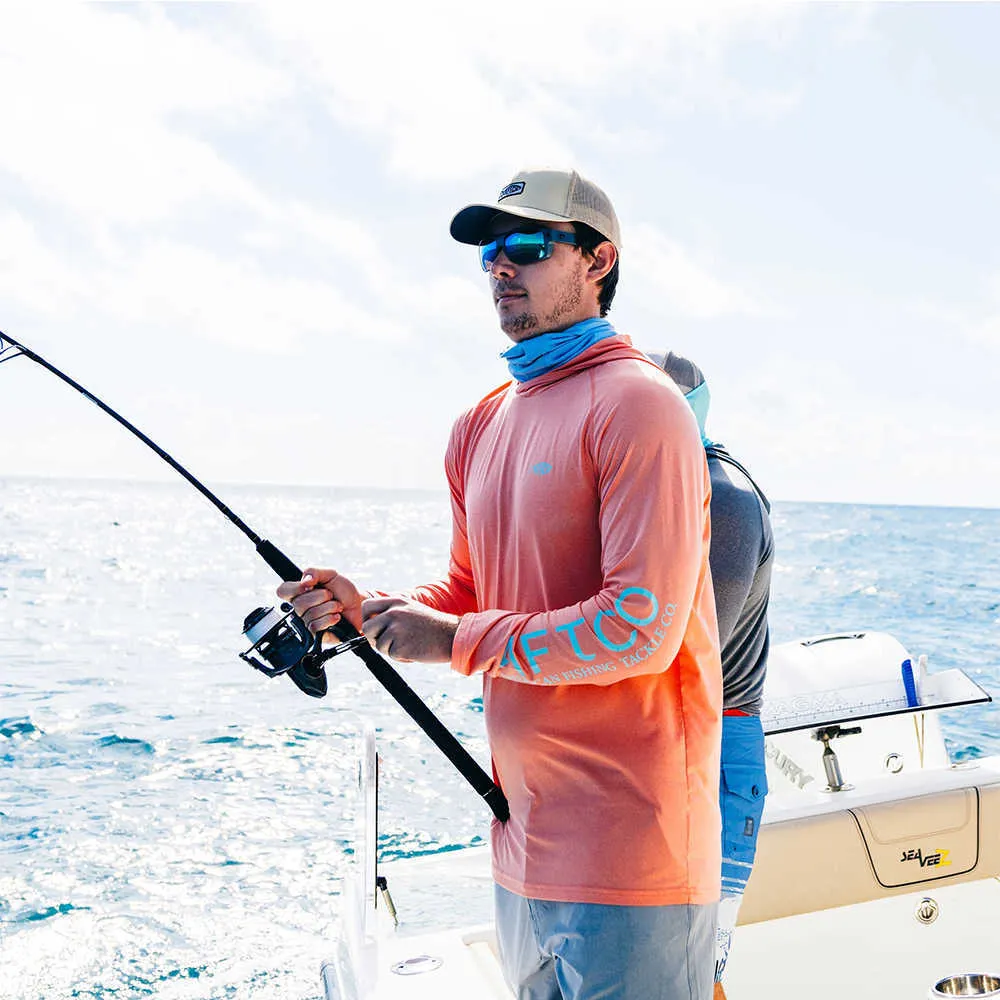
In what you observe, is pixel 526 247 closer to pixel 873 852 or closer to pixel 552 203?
pixel 552 203

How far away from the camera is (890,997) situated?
2572 mm

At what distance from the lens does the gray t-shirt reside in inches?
65.6

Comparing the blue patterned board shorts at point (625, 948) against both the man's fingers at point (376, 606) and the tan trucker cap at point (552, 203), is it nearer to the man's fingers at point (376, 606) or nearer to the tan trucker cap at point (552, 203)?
the man's fingers at point (376, 606)

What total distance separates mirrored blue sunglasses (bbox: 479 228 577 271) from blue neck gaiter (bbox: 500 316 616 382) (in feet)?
0.33

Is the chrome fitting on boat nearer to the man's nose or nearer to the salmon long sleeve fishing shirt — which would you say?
the salmon long sleeve fishing shirt

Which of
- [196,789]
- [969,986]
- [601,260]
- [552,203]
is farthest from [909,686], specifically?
[196,789]

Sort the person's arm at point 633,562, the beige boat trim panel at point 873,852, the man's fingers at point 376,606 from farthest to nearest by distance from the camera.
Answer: the beige boat trim panel at point 873,852 → the man's fingers at point 376,606 → the person's arm at point 633,562

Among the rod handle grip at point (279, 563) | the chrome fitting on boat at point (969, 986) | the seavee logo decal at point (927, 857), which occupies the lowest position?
the chrome fitting on boat at point (969, 986)

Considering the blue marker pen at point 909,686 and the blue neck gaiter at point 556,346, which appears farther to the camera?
the blue marker pen at point 909,686

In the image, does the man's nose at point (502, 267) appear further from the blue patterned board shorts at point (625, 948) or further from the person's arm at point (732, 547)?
the blue patterned board shorts at point (625, 948)

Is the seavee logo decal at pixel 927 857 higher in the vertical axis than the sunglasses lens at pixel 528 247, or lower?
lower

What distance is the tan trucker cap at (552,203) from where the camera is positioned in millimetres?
1359

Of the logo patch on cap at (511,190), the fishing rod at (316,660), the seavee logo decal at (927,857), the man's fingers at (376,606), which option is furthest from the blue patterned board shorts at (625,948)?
the seavee logo decal at (927,857)

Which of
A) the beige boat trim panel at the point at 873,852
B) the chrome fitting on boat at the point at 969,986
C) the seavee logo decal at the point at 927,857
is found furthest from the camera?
the seavee logo decal at the point at 927,857
